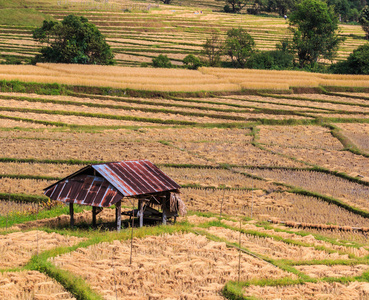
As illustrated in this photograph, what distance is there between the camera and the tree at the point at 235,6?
7562 cm

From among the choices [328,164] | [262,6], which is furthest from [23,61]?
[262,6]

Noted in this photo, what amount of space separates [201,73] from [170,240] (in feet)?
81.9

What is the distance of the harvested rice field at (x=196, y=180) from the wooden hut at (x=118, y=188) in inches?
15.0

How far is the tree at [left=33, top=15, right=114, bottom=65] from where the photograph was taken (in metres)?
33.0

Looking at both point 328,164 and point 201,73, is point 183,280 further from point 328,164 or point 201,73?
point 201,73

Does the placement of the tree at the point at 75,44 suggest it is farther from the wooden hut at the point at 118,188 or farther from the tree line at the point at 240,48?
the wooden hut at the point at 118,188

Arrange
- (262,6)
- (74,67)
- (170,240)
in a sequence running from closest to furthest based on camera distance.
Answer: (170,240)
(74,67)
(262,6)

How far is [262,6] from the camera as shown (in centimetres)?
7906

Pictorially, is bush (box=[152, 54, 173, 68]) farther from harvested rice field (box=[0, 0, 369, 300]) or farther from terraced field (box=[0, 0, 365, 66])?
terraced field (box=[0, 0, 365, 66])

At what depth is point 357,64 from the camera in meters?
37.2

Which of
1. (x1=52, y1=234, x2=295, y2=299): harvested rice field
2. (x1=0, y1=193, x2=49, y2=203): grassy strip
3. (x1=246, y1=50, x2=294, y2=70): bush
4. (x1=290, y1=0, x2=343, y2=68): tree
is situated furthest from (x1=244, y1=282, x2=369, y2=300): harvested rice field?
(x1=290, y1=0, x2=343, y2=68): tree

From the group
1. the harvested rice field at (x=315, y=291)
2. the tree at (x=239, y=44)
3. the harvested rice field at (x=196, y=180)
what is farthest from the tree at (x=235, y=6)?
the harvested rice field at (x=315, y=291)

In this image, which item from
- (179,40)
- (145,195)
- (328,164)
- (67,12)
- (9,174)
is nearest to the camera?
(145,195)

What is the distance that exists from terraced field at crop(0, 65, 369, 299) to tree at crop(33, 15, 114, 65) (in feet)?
20.4
